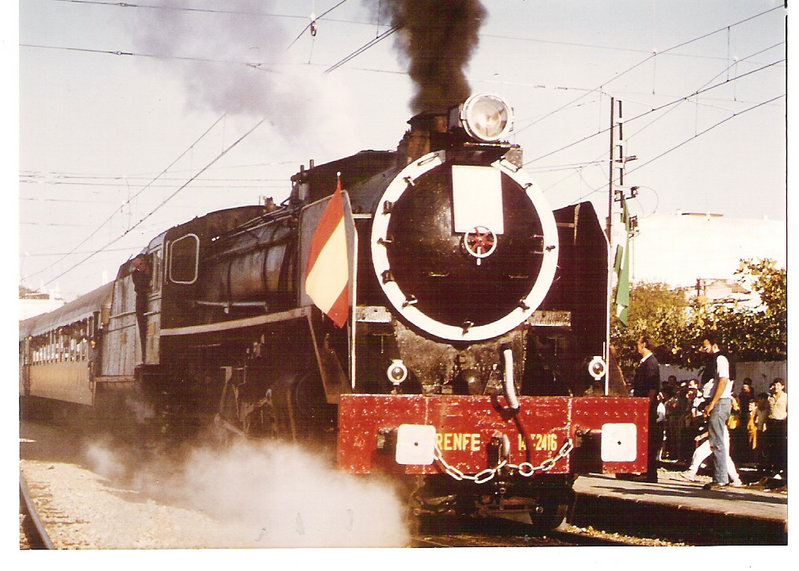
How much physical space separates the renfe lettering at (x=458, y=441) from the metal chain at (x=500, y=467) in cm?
5

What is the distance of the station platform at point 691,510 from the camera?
6.42 meters

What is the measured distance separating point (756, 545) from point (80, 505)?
16.4 feet

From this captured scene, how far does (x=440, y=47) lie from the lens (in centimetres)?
701

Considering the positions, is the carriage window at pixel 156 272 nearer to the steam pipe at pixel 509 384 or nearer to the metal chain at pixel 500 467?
the steam pipe at pixel 509 384

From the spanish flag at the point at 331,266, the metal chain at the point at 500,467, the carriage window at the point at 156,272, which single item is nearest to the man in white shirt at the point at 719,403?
the metal chain at the point at 500,467

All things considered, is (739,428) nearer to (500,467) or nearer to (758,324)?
(758,324)

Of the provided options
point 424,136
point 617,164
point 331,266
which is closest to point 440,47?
point 424,136

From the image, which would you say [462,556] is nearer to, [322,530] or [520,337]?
[322,530]

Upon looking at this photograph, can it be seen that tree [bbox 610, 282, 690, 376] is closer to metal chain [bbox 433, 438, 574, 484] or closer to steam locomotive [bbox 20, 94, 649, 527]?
steam locomotive [bbox 20, 94, 649, 527]

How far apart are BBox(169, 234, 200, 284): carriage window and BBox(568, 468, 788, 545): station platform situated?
4059 millimetres

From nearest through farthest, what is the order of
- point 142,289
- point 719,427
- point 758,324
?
point 719,427
point 142,289
point 758,324

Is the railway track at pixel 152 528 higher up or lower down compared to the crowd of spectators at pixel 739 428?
lower down

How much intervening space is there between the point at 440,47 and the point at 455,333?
2198 mm
